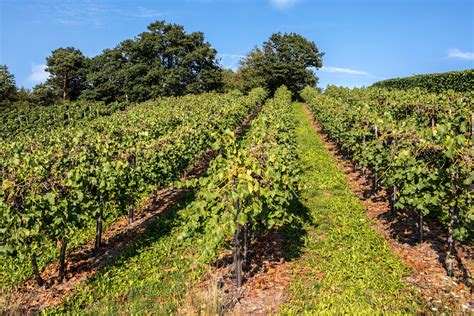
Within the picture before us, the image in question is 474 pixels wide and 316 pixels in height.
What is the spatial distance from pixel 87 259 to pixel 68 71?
69.2 meters

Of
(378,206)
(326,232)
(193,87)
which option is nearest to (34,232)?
(326,232)

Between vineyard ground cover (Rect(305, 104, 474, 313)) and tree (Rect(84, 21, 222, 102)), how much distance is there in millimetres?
55197

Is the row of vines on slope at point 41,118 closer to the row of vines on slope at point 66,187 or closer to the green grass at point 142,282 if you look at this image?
the row of vines on slope at point 66,187

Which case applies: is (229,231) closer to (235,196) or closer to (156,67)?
(235,196)

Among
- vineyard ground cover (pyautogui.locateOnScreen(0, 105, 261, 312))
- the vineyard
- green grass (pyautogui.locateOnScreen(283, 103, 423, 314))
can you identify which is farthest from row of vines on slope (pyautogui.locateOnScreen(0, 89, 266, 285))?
green grass (pyautogui.locateOnScreen(283, 103, 423, 314))

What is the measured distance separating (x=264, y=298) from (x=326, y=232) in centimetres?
332

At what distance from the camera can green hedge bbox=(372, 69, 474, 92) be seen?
3200 cm

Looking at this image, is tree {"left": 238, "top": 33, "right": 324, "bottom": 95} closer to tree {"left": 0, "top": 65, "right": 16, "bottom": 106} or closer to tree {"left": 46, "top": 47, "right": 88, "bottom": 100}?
tree {"left": 46, "top": 47, "right": 88, "bottom": 100}

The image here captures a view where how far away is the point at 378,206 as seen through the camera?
10.9 meters

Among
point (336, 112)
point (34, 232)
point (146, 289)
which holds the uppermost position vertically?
point (336, 112)

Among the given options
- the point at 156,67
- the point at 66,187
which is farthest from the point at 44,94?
the point at 66,187

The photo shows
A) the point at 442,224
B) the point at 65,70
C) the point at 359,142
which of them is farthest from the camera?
the point at 65,70

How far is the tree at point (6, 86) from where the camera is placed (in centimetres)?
5850

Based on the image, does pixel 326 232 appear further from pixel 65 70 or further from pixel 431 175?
pixel 65 70
